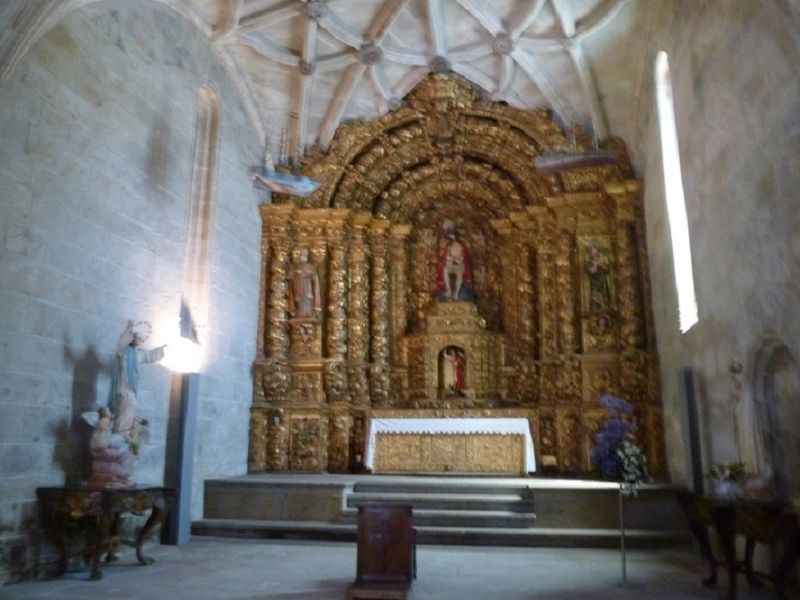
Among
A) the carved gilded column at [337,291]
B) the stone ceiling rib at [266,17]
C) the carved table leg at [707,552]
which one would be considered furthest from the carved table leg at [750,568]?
the stone ceiling rib at [266,17]

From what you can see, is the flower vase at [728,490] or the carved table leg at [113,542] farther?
the carved table leg at [113,542]

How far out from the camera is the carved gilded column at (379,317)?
518 inches

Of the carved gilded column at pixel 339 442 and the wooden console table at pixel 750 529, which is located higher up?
the carved gilded column at pixel 339 442

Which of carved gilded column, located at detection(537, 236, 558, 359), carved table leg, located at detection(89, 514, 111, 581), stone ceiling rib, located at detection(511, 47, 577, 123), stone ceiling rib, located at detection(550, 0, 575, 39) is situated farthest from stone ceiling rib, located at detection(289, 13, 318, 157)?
carved table leg, located at detection(89, 514, 111, 581)

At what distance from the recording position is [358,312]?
43.5ft

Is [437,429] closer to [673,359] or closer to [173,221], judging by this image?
[673,359]

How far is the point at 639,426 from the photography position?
11.1 meters

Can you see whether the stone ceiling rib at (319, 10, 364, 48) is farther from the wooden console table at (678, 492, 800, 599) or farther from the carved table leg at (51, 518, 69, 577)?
the wooden console table at (678, 492, 800, 599)

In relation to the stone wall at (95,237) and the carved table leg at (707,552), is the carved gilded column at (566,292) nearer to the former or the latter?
the carved table leg at (707,552)

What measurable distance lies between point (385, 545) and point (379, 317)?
7.76 metres

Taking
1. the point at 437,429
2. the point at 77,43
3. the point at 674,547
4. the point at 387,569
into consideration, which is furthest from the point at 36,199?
the point at 674,547

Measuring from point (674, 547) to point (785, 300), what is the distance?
4.09 metres

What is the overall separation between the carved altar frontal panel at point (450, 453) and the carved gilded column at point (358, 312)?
1494mm

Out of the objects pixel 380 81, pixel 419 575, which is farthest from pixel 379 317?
pixel 419 575
